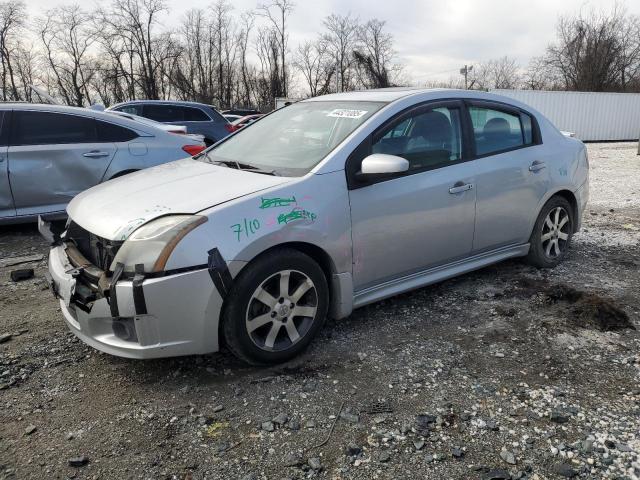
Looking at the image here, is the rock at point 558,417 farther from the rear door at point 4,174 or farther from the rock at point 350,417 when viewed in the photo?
the rear door at point 4,174

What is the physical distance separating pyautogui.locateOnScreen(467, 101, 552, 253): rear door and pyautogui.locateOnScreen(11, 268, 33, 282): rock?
3.95m

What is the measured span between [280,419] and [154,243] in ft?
3.60

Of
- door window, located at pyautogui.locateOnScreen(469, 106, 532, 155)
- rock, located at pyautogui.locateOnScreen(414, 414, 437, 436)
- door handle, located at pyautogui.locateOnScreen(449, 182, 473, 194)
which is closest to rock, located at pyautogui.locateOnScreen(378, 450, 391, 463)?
rock, located at pyautogui.locateOnScreen(414, 414, 437, 436)

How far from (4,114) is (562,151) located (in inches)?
231

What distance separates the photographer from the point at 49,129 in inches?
235

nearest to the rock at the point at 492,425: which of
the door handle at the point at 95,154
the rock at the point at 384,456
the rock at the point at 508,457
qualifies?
the rock at the point at 508,457

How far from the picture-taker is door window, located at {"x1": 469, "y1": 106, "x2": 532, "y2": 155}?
409 cm

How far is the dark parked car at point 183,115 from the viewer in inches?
501

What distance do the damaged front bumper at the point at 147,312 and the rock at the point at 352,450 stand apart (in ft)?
3.04

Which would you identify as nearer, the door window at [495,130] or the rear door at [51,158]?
the door window at [495,130]

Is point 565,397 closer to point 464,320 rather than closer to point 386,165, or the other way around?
point 464,320

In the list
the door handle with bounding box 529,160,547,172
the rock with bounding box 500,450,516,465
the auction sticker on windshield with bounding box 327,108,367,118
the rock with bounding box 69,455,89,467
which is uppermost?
the auction sticker on windshield with bounding box 327,108,367,118

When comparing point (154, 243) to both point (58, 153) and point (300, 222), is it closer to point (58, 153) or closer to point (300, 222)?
point (300, 222)

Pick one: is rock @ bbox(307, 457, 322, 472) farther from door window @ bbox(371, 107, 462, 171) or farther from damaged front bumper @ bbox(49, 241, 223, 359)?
door window @ bbox(371, 107, 462, 171)
